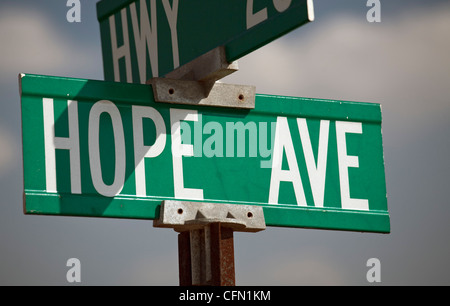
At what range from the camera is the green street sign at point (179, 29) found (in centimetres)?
466

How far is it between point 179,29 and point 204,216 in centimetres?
93

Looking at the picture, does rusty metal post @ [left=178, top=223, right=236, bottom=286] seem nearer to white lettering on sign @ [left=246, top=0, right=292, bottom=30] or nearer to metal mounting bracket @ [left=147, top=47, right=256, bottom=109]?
metal mounting bracket @ [left=147, top=47, right=256, bottom=109]

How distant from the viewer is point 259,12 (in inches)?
188

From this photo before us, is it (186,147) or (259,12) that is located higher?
(259,12)

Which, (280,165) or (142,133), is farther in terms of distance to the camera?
(280,165)

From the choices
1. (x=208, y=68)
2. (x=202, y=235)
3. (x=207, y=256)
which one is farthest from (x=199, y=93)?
(x=207, y=256)

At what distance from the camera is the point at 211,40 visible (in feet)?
16.6

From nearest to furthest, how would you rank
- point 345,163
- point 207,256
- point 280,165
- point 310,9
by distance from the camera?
point 310,9, point 207,256, point 280,165, point 345,163

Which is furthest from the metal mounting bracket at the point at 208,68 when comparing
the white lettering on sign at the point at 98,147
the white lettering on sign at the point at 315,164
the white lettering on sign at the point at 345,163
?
the white lettering on sign at the point at 345,163

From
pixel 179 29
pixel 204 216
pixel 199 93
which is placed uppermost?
pixel 179 29

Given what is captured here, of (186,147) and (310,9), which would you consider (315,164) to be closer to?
(186,147)

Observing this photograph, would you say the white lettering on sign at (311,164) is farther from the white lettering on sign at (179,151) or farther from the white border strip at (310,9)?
the white border strip at (310,9)

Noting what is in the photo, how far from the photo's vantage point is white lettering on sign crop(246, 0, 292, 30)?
182 inches

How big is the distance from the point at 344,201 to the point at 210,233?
0.88 metres
